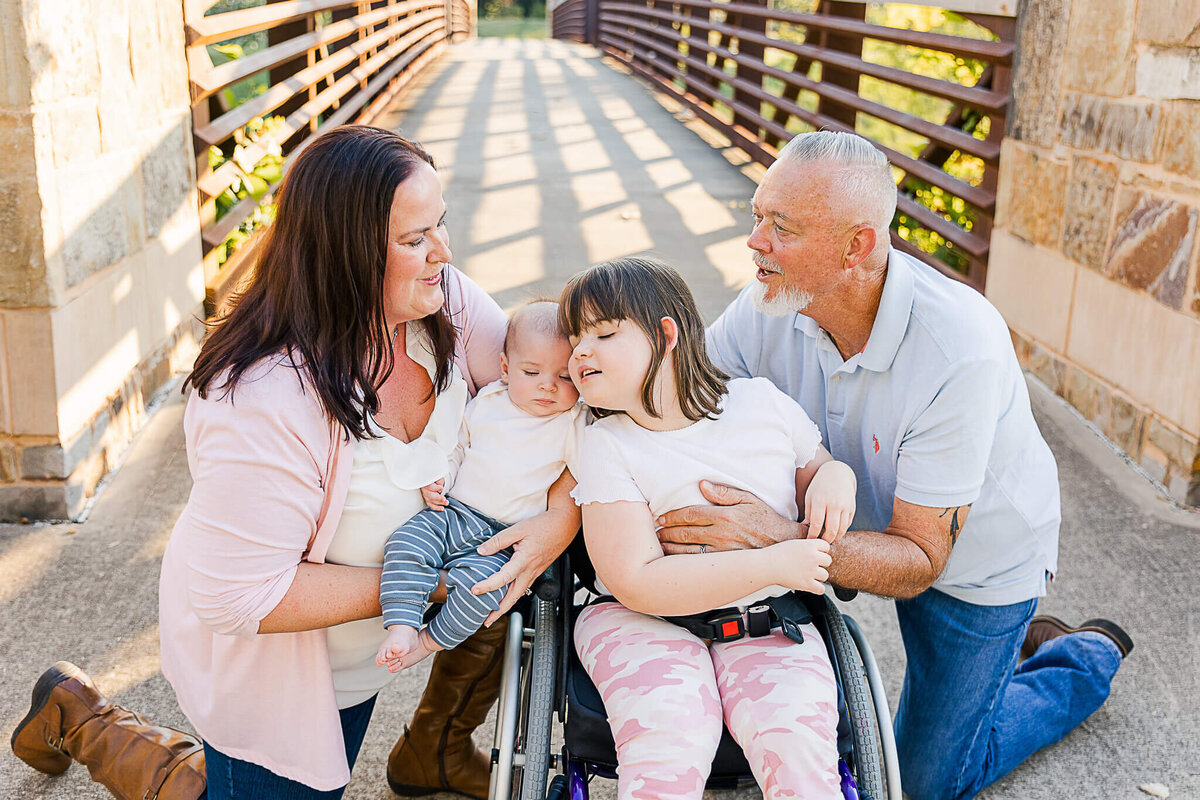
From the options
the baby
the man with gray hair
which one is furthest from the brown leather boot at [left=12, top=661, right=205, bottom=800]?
the man with gray hair

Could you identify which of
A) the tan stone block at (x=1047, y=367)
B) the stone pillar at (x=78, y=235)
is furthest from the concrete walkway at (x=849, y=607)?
the stone pillar at (x=78, y=235)

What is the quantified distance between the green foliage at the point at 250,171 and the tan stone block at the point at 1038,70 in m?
3.15

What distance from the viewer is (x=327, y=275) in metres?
1.77

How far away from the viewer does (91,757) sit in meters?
2.18

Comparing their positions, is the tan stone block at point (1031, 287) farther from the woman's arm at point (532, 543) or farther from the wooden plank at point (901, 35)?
the woman's arm at point (532, 543)

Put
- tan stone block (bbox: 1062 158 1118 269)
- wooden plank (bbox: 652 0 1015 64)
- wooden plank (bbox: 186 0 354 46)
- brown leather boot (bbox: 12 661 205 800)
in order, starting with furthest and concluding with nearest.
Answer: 1. wooden plank (bbox: 652 0 1015 64)
2. wooden plank (bbox: 186 0 354 46)
3. tan stone block (bbox: 1062 158 1118 269)
4. brown leather boot (bbox: 12 661 205 800)

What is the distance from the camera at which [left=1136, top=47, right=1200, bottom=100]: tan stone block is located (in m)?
3.24

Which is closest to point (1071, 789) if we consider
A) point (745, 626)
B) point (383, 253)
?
point (745, 626)

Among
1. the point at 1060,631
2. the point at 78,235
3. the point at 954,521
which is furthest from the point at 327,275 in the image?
the point at 1060,631

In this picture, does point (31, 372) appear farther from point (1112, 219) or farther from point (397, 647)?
point (1112, 219)

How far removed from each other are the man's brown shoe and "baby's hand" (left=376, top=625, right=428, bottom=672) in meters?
1.63

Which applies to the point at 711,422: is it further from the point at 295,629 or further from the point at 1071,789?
the point at 1071,789

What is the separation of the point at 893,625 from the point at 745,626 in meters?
1.31

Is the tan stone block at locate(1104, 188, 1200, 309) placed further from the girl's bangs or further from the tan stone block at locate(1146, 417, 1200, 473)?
the girl's bangs
